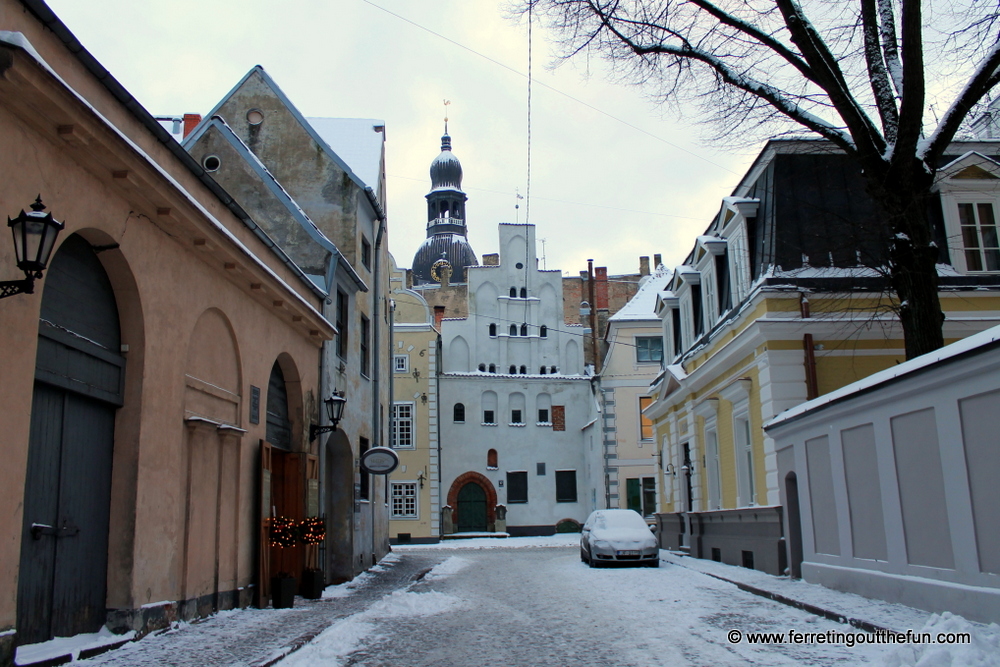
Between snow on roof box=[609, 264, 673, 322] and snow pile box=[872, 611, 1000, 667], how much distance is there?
33549mm

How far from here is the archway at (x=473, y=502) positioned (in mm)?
44656

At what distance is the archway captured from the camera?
147 feet

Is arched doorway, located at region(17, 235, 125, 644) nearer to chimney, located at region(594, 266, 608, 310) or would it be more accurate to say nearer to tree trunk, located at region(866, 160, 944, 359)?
tree trunk, located at region(866, 160, 944, 359)

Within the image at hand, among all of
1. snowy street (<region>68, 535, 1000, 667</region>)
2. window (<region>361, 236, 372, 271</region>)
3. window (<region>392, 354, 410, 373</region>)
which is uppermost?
window (<region>392, 354, 410, 373</region>)

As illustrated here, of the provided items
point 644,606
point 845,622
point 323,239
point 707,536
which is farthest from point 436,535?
point 845,622

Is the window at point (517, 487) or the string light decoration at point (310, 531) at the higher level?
the window at point (517, 487)

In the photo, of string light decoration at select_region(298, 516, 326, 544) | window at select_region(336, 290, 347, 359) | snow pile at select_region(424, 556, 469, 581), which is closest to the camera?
string light decoration at select_region(298, 516, 326, 544)

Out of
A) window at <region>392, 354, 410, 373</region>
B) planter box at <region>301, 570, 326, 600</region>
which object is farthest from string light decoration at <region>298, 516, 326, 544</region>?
window at <region>392, 354, 410, 373</region>

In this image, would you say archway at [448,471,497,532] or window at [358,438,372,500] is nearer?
window at [358,438,372,500]

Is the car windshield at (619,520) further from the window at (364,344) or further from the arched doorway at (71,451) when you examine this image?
the arched doorway at (71,451)

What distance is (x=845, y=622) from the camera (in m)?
9.84

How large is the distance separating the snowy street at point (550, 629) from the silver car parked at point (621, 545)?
12.4 feet

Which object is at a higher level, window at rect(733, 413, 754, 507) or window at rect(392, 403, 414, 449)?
window at rect(392, 403, 414, 449)

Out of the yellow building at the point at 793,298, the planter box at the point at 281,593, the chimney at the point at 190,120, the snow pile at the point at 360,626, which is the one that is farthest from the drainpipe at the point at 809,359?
the chimney at the point at 190,120
